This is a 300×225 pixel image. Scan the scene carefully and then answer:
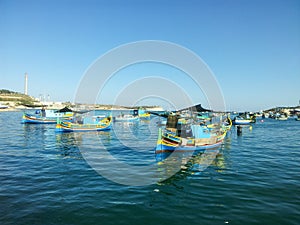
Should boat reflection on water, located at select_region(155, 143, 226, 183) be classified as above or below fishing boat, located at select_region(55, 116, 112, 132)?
below

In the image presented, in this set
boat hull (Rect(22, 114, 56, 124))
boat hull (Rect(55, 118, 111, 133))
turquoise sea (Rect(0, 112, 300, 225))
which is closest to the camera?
turquoise sea (Rect(0, 112, 300, 225))

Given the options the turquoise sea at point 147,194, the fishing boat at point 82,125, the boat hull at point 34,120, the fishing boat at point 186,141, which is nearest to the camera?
the turquoise sea at point 147,194

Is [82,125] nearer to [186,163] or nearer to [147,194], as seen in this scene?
[186,163]

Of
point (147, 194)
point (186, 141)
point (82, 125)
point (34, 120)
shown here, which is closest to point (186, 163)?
point (186, 141)

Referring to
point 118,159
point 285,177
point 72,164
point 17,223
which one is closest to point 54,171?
point 72,164

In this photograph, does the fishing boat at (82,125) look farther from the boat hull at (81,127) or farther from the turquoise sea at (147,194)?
the turquoise sea at (147,194)

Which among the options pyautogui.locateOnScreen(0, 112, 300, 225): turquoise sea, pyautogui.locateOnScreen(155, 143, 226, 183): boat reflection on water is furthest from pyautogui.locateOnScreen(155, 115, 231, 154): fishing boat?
pyautogui.locateOnScreen(0, 112, 300, 225): turquoise sea

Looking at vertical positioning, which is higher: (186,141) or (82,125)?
(82,125)

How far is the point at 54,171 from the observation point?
48.2ft

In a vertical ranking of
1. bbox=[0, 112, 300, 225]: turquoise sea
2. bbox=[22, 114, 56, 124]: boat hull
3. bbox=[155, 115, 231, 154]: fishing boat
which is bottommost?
bbox=[0, 112, 300, 225]: turquoise sea

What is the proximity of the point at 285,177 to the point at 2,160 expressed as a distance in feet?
72.6

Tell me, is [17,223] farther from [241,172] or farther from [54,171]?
[241,172]

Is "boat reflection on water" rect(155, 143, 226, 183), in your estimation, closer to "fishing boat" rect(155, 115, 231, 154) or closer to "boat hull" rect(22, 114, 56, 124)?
"fishing boat" rect(155, 115, 231, 154)

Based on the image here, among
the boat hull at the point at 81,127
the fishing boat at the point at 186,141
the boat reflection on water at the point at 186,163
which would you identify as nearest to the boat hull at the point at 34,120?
the boat hull at the point at 81,127
